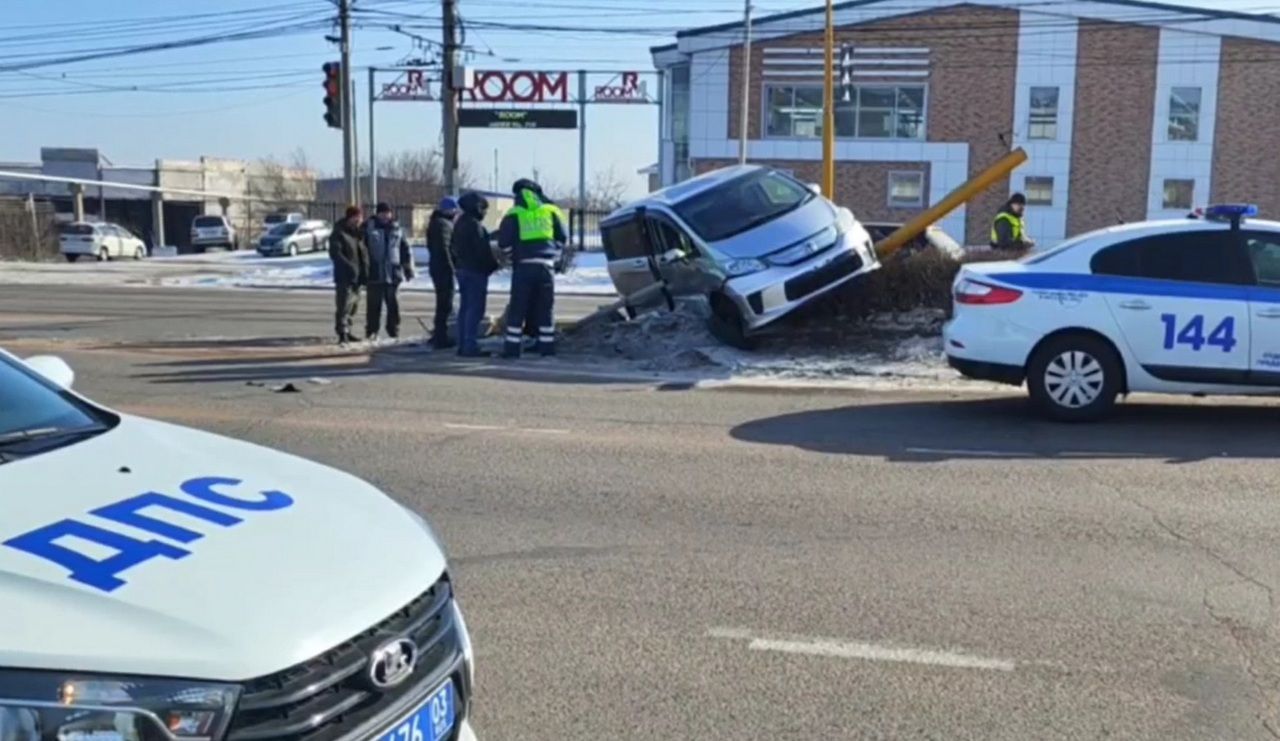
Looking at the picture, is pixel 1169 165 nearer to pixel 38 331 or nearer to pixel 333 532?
pixel 38 331

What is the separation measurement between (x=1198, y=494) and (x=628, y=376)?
6.27m

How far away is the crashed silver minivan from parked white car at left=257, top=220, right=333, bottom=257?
106 ft

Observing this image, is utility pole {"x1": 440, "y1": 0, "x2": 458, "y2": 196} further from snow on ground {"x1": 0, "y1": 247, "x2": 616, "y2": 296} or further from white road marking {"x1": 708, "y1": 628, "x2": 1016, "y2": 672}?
white road marking {"x1": 708, "y1": 628, "x2": 1016, "y2": 672}

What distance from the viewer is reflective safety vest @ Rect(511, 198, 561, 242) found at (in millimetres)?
12641

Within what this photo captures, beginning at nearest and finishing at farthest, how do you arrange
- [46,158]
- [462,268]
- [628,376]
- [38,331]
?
[628,376] → [462,268] → [38,331] → [46,158]

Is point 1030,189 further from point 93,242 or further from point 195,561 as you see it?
point 195,561

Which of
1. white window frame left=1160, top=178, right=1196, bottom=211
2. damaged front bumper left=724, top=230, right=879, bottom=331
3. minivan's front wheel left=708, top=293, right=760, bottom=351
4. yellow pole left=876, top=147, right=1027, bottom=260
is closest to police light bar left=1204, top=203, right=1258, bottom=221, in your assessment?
damaged front bumper left=724, top=230, right=879, bottom=331

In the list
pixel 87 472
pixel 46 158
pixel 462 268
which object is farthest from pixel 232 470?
pixel 46 158

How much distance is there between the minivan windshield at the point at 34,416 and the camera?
3.20 metres

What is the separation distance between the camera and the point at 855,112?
41.5 meters

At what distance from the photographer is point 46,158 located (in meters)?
63.3

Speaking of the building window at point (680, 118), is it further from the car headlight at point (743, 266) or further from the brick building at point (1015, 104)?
the car headlight at point (743, 266)

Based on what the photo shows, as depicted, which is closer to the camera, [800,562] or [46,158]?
[800,562]

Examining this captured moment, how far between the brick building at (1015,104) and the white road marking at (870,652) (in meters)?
36.7
